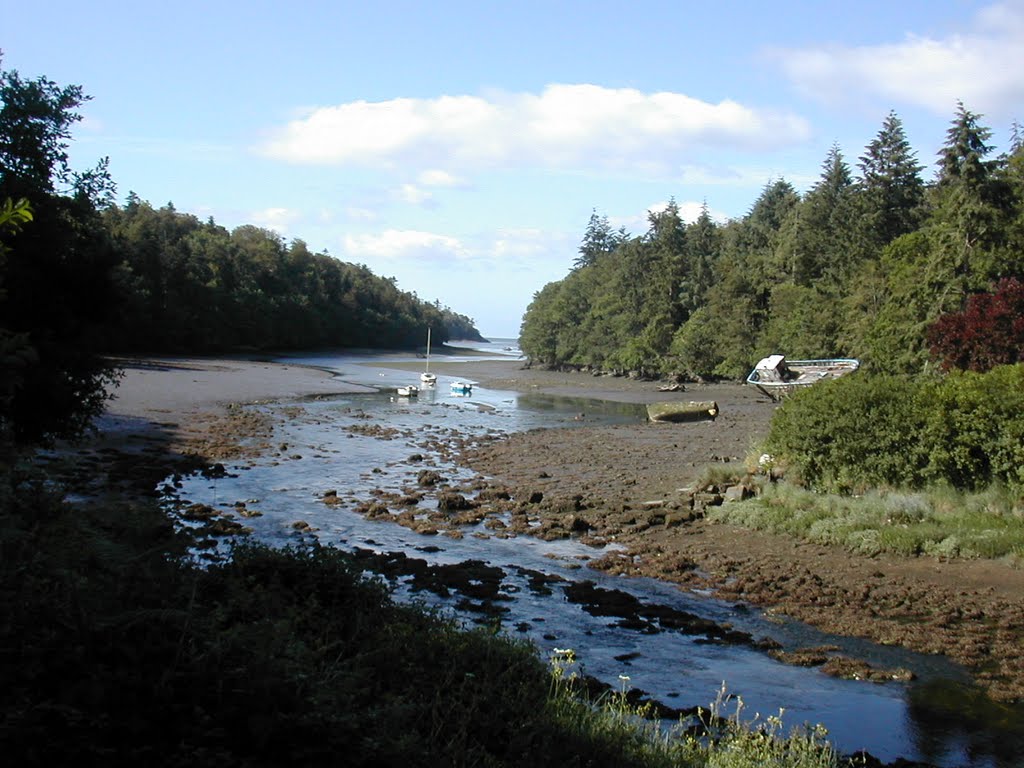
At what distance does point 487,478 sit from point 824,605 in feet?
50.0

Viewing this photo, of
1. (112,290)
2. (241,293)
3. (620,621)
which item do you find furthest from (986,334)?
(241,293)

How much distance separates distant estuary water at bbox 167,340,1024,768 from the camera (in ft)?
32.3

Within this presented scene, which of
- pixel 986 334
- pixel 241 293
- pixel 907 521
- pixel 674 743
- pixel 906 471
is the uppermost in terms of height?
pixel 241 293

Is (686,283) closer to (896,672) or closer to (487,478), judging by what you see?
(487,478)

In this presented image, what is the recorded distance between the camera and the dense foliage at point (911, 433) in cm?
1733

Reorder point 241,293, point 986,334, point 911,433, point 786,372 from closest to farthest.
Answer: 1. point 911,433
2. point 986,334
3. point 786,372
4. point 241,293

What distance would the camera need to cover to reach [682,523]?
66.5ft

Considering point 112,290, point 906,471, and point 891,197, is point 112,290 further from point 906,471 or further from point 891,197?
point 891,197

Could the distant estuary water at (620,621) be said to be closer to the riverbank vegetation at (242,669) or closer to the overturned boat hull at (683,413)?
the riverbank vegetation at (242,669)

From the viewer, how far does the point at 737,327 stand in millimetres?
77188

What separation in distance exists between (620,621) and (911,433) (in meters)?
8.89

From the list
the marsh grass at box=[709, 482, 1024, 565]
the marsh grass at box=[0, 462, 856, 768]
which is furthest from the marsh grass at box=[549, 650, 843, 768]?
the marsh grass at box=[709, 482, 1024, 565]

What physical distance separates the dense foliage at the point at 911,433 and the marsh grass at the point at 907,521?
1.66 feet

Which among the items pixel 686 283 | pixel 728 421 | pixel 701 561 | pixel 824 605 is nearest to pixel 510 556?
pixel 701 561
